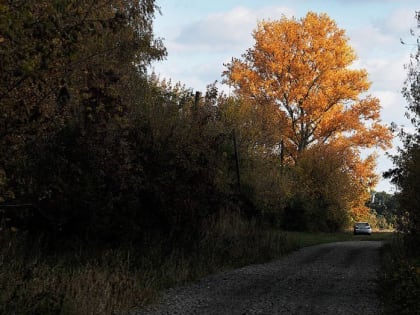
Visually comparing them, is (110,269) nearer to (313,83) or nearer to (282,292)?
(282,292)

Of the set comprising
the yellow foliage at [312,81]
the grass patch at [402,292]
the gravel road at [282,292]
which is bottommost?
the gravel road at [282,292]

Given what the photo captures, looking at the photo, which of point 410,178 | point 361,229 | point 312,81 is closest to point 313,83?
point 312,81

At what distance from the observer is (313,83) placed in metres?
41.7

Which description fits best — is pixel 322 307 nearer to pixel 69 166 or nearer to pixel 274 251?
pixel 69 166

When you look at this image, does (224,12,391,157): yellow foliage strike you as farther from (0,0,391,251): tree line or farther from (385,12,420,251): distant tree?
(385,12,420,251): distant tree

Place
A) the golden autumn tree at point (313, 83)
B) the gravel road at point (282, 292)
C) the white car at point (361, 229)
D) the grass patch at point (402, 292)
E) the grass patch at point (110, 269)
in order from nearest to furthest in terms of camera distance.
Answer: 1. the grass patch at point (110, 269)
2. the grass patch at point (402, 292)
3. the gravel road at point (282, 292)
4. the golden autumn tree at point (313, 83)
5. the white car at point (361, 229)

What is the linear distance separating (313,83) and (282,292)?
3115 centimetres

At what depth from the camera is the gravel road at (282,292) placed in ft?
34.4

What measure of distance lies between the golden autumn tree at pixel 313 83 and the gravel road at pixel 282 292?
2382 cm

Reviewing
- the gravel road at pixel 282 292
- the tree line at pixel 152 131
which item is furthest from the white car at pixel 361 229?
the gravel road at pixel 282 292

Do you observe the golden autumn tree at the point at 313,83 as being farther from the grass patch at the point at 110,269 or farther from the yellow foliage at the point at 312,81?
the grass patch at the point at 110,269

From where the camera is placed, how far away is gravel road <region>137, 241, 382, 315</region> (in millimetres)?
10492

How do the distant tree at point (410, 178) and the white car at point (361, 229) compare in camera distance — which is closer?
the distant tree at point (410, 178)

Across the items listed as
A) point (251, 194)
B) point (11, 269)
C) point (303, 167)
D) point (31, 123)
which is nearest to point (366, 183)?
point (303, 167)
